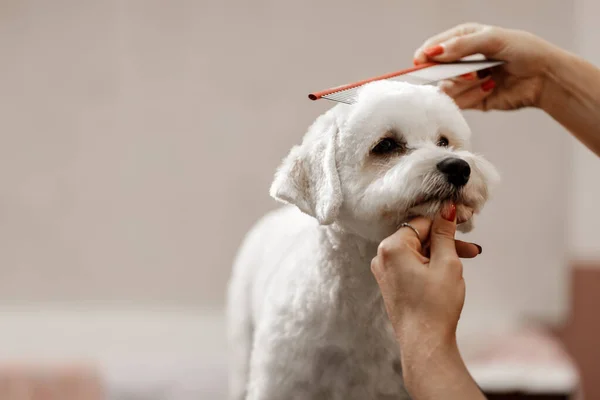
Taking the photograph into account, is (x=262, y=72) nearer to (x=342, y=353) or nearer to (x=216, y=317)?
(x=216, y=317)

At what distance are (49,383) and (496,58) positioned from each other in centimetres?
140

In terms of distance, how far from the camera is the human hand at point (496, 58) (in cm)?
130

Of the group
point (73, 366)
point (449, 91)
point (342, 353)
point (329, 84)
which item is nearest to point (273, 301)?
point (342, 353)

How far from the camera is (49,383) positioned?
1890 millimetres

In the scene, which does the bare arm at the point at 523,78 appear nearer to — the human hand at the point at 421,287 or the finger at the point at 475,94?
the finger at the point at 475,94

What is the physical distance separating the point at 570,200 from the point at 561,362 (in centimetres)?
86

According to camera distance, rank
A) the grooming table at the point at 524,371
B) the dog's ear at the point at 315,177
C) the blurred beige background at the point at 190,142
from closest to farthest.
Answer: the dog's ear at the point at 315,177, the grooming table at the point at 524,371, the blurred beige background at the point at 190,142

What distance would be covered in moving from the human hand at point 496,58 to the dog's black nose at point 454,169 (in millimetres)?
385

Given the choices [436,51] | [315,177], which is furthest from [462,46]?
[315,177]

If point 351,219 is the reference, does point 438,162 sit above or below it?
above

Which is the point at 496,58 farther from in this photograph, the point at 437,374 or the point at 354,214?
the point at 437,374

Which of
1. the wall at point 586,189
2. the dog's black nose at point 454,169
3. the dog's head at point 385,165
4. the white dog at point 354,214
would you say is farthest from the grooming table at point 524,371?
the dog's black nose at point 454,169

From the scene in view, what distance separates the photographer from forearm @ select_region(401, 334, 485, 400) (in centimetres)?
84

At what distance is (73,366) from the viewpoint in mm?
2006
